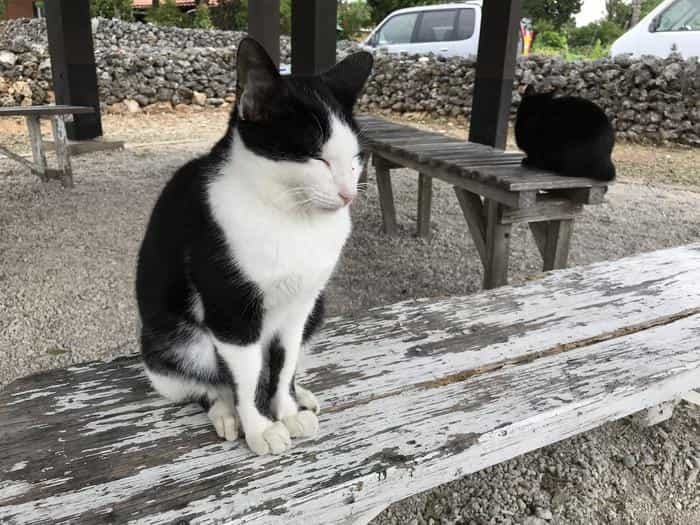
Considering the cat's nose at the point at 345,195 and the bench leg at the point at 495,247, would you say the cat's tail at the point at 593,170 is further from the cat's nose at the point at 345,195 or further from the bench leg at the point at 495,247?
the cat's nose at the point at 345,195

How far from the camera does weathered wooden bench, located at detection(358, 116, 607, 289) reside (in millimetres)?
2416

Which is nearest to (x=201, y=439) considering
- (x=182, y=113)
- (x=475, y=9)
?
(x=182, y=113)

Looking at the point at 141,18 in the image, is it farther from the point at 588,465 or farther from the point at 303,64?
the point at 588,465

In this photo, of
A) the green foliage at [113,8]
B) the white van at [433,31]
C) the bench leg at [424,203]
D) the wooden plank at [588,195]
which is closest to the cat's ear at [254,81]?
the wooden plank at [588,195]

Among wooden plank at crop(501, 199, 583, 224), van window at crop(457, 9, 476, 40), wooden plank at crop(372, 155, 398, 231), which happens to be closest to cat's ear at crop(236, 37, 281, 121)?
wooden plank at crop(501, 199, 583, 224)

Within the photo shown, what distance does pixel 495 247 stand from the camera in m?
2.74

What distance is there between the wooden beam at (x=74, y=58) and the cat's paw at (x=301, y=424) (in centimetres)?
571

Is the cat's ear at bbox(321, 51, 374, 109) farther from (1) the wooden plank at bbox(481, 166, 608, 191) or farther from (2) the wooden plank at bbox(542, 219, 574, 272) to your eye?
(2) the wooden plank at bbox(542, 219, 574, 272)

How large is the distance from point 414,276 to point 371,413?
2222 mm

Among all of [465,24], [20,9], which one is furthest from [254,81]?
[20,9]

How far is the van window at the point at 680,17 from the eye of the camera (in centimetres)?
715

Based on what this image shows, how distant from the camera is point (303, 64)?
399 centimetres

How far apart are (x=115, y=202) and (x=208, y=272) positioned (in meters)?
3.62

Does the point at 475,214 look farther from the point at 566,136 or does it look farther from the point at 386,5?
the point at 386,5
